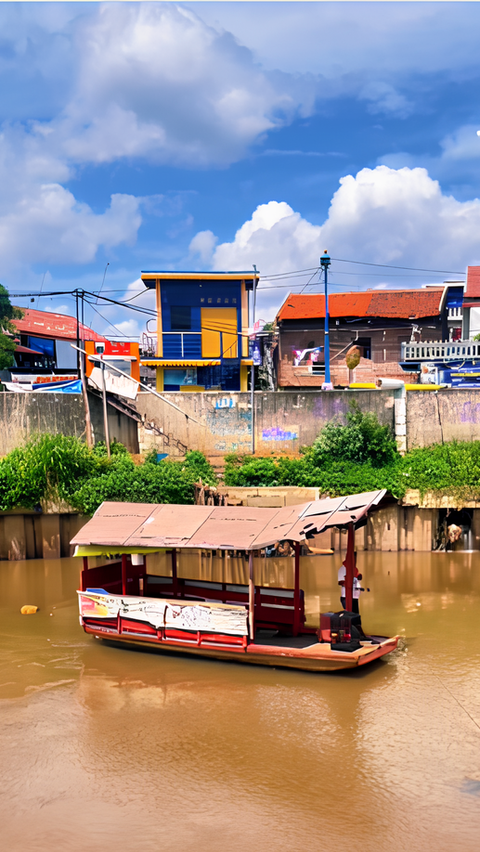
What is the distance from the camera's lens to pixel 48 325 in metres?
45.6

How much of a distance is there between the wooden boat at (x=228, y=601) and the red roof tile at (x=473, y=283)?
25.2 metres

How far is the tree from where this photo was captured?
3279 cm

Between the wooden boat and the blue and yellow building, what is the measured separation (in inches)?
732

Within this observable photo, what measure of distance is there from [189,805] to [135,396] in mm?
16565

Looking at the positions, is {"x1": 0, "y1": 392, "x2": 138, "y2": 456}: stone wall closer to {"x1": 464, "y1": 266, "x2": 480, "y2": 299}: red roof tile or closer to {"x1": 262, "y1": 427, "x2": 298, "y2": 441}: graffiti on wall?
{"x1": 262, "y1": 427, "x2": 298, "y2": 441}: graffiti on wall

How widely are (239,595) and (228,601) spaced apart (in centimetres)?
26

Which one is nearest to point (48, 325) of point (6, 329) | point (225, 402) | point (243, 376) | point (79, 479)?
point (6, 329)

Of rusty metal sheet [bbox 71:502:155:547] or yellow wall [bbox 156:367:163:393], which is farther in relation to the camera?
yellow wall [bbox 156:367:163:393]

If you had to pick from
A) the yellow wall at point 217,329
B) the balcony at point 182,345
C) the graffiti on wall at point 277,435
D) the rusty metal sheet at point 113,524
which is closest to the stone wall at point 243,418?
the graffiti on wall at point 277,435

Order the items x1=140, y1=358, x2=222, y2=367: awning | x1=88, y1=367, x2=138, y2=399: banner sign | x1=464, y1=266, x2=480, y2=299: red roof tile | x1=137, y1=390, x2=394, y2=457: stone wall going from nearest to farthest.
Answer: x1=88, y1=367, x2=138, y2=399: banner sign < x1=137, y1=390, x2=394, y2=457: stone wall < x1=140, y1=358, x2=222, y2=367: awning < x1=464, y1=266, x2=480, y2=299: red roof tile

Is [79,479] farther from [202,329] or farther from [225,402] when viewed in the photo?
[202,329]

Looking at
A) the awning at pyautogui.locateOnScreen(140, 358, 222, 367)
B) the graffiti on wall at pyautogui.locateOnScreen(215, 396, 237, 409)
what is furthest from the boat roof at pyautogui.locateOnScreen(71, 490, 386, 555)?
the awning at pyautogui.locateOnScreen(140, 358, 222, 367)

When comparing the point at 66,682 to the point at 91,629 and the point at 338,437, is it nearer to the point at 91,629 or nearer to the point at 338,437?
the point at 91,629

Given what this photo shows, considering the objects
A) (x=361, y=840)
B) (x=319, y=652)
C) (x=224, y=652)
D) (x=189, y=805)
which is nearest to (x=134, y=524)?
(x=224, y=652)
